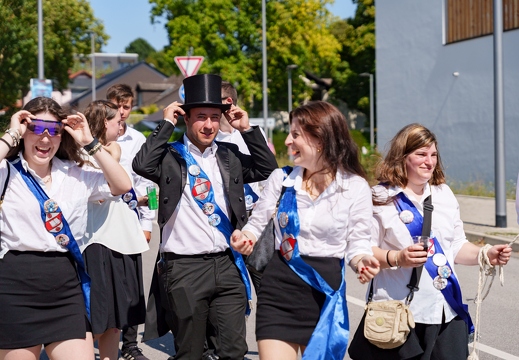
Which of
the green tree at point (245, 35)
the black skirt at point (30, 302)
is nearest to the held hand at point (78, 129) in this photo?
the black skirt at point (30, 302)

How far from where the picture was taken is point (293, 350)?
13.3 feet

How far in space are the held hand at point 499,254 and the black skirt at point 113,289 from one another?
8.31 ft

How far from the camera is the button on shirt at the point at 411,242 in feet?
13.7

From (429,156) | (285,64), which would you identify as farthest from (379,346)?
(285,64)

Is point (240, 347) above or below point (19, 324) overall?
below

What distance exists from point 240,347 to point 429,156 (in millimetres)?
1564

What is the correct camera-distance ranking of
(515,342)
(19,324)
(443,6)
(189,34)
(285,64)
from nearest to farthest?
1. (19,324)
2. (515,342)
3. (443,6)
4. (189,34)
5. (285,64)

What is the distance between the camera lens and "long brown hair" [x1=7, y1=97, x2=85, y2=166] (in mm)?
4238

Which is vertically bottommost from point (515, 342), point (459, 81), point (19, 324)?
point (515, 342)

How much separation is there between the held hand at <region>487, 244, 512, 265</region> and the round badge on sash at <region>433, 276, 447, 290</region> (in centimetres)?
30

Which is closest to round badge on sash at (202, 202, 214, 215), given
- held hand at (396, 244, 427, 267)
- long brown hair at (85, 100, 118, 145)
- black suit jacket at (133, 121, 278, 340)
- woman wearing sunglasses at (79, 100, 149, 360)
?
black suit jacket at (133, 121, 278, 340)

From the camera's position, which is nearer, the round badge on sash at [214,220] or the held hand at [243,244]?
the held hand at [243,244]

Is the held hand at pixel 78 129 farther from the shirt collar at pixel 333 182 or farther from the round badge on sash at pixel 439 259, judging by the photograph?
the round badge on sash at pixel 439 259

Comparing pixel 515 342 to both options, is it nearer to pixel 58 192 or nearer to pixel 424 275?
pixel 424 275
